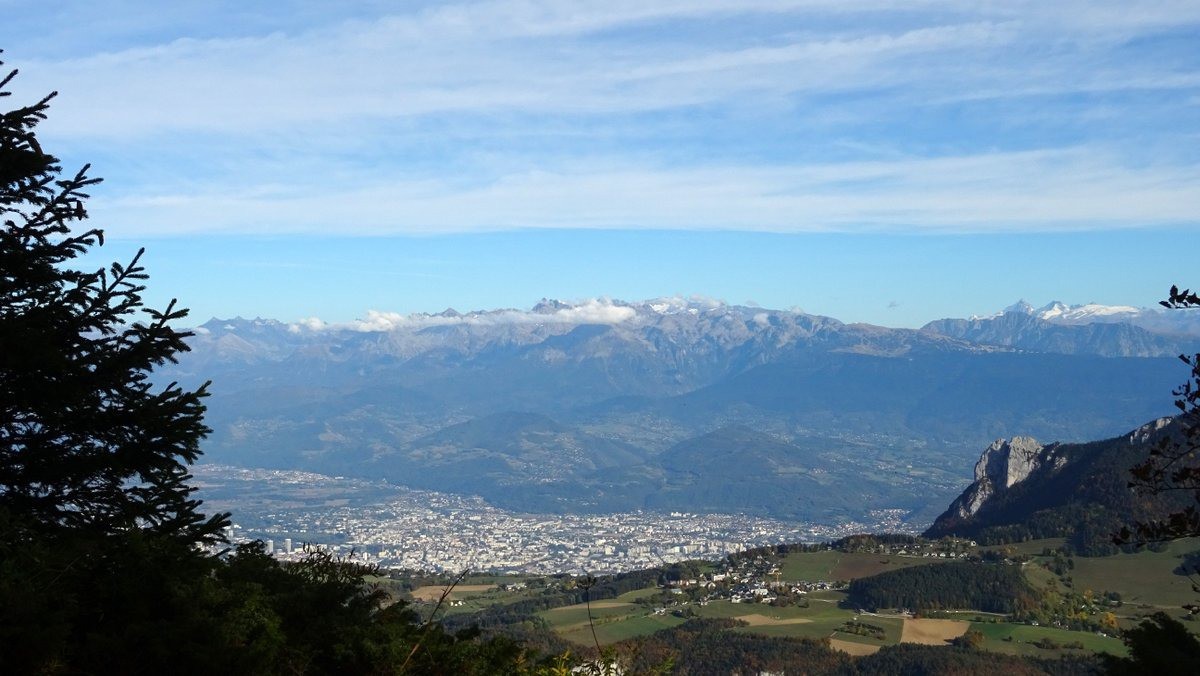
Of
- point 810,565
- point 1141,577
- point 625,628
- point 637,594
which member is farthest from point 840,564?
point 625,628

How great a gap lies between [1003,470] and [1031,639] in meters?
71.9

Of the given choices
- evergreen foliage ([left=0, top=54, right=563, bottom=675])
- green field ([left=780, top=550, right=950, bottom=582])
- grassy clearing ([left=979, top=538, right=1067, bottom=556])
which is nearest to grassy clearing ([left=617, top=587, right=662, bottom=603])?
green field ([left=780, top=550, right=950, bottom=582])

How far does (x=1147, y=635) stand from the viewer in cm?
898

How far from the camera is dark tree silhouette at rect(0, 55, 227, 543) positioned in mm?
9719

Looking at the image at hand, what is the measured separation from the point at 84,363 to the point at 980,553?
325ft

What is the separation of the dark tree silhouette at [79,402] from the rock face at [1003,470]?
131m

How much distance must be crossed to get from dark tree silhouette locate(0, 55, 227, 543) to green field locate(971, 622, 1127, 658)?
58.3 metres

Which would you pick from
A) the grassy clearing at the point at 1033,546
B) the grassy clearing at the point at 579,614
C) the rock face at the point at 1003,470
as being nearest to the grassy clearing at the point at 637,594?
the grassy clearing at the point at 579,614

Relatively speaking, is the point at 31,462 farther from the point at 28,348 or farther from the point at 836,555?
the point at 836,555

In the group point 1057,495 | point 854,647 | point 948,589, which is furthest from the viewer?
point 1057,495

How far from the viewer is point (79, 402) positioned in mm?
9805

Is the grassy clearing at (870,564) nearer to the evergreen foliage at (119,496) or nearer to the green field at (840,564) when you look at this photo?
the green field at (840,564)

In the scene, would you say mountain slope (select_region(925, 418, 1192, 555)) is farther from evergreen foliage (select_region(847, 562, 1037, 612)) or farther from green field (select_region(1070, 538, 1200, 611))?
evergreen foliage (select_region(847, 562, 1037, 612))

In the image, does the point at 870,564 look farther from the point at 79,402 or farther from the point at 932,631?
the point at 79,402
